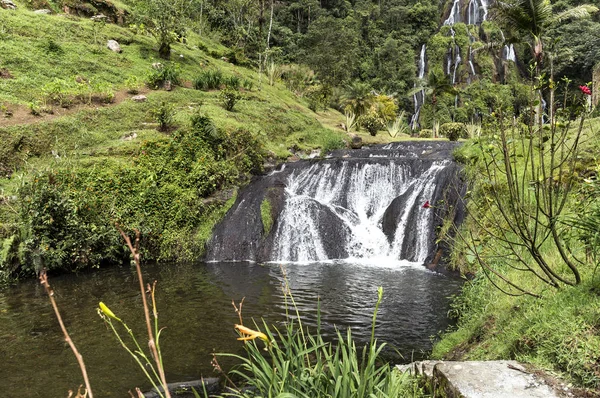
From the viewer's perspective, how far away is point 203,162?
1445cm

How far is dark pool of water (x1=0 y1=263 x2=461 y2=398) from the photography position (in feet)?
17.4

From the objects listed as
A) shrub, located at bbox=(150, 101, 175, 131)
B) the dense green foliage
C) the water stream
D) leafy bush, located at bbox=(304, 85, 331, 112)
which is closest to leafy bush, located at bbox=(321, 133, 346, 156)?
the water stream

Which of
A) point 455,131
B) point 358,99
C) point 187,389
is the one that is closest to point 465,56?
point 455,131

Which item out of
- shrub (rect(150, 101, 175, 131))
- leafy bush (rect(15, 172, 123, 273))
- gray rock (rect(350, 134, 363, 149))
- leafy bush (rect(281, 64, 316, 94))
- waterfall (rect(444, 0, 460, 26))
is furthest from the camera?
waterfall (rect(444, 0, 460, 26))

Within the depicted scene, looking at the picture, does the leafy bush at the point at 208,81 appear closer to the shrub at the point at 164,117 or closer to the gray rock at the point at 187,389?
the shrub at the point at 164,117

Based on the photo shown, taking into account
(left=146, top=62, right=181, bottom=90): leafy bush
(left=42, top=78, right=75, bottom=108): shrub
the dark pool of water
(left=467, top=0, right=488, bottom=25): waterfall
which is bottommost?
the dark pool of water

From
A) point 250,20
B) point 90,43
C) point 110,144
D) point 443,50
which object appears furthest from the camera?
point 443,50

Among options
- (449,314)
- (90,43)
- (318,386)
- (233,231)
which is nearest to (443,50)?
(90,43)

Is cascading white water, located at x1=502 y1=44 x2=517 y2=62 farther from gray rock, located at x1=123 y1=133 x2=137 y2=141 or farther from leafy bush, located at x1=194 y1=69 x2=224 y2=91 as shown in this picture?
gray rock, located at x1=123 y1=133 x2=137 y2=141

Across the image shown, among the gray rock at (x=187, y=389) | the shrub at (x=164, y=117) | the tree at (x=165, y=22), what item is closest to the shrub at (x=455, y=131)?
the tree at (x=165, y=22)

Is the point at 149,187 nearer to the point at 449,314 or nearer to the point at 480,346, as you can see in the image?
the point at 449,314

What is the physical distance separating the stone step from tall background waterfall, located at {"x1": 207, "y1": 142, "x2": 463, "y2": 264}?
8.83 meters

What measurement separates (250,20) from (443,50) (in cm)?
2228

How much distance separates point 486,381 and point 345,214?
11564 mm
